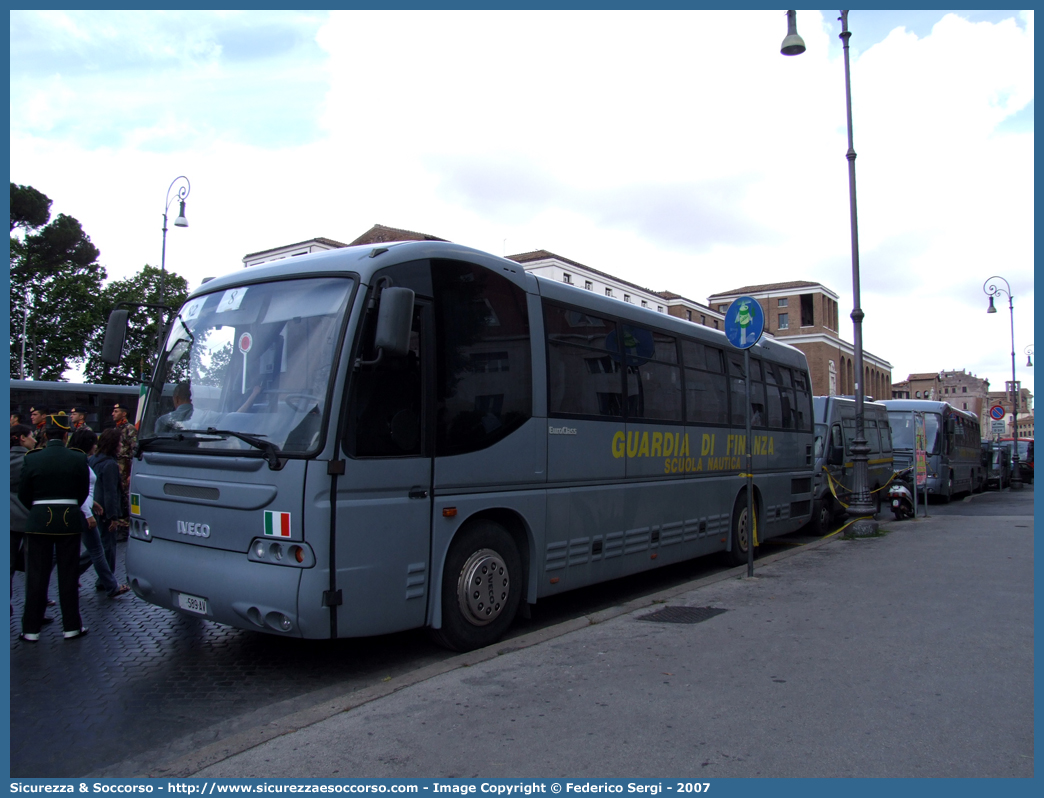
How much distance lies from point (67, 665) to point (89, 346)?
5800 cm

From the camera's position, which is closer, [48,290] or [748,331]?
[748,331]

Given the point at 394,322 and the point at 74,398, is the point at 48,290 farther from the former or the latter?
the point at 394,322

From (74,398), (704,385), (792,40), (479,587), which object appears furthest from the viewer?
(74,398)

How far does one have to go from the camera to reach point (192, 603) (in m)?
5.89

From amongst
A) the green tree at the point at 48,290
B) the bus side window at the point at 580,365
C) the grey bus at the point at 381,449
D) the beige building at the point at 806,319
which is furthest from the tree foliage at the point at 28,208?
the beige building at the point at 806,319

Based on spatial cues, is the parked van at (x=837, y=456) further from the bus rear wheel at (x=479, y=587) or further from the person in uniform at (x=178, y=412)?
the person in uniform at (x=178, y=412)

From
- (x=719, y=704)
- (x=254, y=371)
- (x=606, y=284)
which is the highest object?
(x=606, y=284)

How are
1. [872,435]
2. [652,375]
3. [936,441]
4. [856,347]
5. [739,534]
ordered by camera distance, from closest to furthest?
[652,375] → [739,534] → [856,347] → [872,435] → [936,441]

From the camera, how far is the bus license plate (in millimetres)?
5801

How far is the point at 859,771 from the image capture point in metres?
3.97

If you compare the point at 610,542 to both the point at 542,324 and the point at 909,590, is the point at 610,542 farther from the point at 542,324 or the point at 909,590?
the point at 909,590

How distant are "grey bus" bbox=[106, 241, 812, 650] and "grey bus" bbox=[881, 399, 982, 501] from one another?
61.1ft

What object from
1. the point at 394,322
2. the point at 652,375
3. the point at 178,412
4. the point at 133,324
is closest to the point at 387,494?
the point at 394,322

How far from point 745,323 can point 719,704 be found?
19.0 feet
